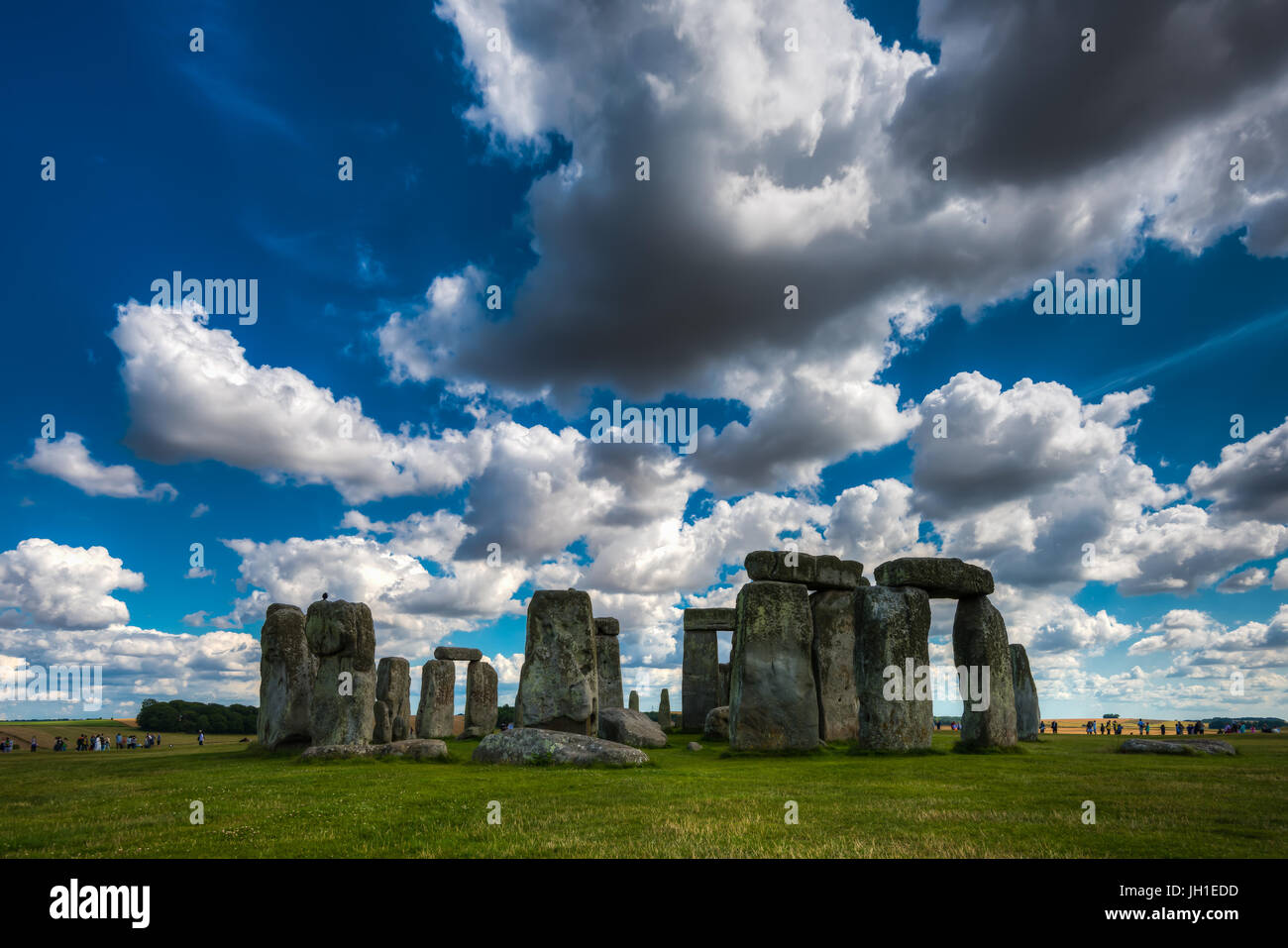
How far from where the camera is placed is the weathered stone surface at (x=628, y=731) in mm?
21188

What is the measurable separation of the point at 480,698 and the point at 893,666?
63.0 ft

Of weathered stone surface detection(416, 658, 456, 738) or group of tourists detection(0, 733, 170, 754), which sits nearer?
weathered stone surface detection(416, 658, 456, 738)

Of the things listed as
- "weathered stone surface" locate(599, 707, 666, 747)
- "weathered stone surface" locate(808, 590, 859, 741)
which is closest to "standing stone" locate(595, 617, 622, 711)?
"weathered stone surface" locate(599, 707, 666, 747)

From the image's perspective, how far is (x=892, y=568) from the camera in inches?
753

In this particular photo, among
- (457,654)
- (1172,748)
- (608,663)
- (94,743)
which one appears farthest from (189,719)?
(1172,748)

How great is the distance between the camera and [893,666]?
1819cm

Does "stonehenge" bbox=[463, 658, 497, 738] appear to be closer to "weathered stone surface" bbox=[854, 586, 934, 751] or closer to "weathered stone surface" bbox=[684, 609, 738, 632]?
"weathered stone surface" bbox=[684, 609, 738, 632]

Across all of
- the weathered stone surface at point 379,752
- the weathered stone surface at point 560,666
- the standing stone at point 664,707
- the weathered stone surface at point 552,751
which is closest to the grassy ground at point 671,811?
the weathered stone surface at point 552,751

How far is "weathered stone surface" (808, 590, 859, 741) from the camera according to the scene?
2409 centimetres

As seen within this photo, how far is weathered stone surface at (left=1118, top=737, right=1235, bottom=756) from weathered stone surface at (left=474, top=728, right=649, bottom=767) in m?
13.5

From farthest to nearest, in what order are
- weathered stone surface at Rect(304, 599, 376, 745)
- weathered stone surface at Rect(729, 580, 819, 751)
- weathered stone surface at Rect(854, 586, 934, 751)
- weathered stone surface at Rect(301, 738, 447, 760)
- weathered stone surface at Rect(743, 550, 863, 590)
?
weathered stone surface at Rect(743, 550, 863, 590)
weathered stone surface at Rect(304, 599, 376, 745)
weathered stone surface at Rect(729, 580, 819, 751)
weathered stone surface at Rect(854, 586, 934, 751)
weathered stone surface at Rect(301, 738, 447, 760)
